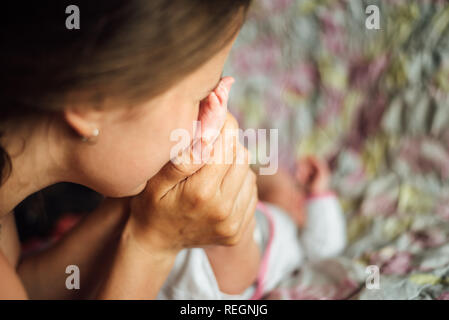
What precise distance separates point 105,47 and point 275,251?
1.99 ft

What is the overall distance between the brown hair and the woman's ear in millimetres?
17

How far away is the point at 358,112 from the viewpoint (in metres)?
1.08

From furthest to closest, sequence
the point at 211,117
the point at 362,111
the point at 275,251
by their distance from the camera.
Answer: the point at 362,111
the point at 275,251
the point at 211,117

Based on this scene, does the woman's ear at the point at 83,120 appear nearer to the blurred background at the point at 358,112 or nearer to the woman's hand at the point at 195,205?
the woman's hand at the point at 195,205

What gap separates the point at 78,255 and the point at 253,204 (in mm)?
340

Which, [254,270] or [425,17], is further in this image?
[425,17]

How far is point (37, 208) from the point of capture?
41.7 inches

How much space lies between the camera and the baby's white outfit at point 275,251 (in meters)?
0.79

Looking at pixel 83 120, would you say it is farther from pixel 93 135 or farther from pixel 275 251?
pixel 275 251

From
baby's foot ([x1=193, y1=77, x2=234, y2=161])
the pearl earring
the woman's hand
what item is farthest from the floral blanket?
the pearl earring

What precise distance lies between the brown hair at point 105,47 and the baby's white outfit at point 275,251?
0.40 meters

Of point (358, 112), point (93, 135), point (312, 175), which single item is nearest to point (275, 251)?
point (312, 175)
